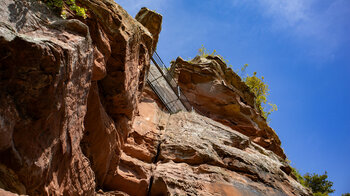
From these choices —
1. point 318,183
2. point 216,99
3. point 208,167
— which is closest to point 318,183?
point 318,183

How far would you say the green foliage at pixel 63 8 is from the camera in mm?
4983

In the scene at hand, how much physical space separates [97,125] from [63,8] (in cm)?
243

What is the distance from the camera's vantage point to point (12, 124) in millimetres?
3305

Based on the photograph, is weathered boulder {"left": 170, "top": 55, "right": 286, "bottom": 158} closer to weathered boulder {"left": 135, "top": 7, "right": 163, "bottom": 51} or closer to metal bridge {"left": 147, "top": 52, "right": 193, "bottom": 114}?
metal bridge {"left": 147, "top": 52, "right": 193, "bottom": 114}

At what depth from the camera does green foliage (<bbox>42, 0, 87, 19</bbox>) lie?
4.98 meters

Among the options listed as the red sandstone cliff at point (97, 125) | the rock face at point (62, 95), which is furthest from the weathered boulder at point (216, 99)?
the rock face at point (62, 95)

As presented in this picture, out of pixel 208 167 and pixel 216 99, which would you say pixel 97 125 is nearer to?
pixel 208 167

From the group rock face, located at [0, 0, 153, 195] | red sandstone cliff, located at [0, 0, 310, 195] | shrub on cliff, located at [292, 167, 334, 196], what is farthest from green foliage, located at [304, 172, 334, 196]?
rock face, located at [0, 0, 153, 195]

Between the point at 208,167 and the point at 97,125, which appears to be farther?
the point at 208,167

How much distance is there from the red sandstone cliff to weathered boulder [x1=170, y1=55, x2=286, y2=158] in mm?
4909

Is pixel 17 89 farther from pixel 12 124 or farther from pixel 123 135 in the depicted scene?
pixel 123 135

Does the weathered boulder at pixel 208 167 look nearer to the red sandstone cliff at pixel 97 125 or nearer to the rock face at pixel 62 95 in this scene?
the red sandstone cliff at pixel 97 125

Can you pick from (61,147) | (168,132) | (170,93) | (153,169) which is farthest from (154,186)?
(170,93)

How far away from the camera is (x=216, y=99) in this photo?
17719 millimetres
